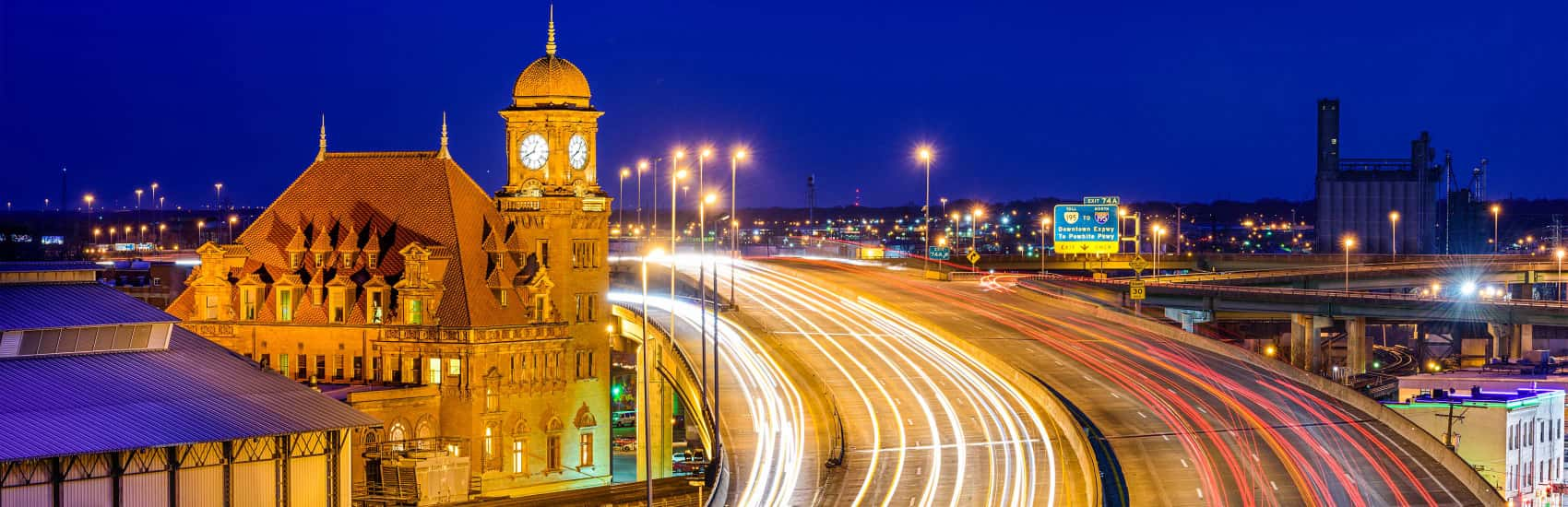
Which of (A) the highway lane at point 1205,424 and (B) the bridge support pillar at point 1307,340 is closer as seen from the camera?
(A) the highway lane at point 1205,424

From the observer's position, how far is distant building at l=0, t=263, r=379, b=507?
5444cm

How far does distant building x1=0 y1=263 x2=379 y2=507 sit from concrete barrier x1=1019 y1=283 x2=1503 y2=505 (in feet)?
125

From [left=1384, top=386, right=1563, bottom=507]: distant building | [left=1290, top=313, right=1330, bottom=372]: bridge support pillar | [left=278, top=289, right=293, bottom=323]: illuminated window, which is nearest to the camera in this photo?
[left=1384, top=386, right=1563, bottom=507]: distant building

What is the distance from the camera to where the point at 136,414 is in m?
57.4

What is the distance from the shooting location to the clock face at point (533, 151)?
86.9 metres

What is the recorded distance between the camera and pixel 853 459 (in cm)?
6050

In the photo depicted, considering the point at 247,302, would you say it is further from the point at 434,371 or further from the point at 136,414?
the point at 136,414

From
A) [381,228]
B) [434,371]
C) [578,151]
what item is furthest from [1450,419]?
[381,228]

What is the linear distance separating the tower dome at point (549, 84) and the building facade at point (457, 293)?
90mm

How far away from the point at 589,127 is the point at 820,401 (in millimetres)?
23068

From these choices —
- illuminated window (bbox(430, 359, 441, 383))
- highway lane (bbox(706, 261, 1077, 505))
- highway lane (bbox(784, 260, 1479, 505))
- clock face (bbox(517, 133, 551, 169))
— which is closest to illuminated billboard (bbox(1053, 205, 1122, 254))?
highway lane (bbox(784, 260, 1479, 505))

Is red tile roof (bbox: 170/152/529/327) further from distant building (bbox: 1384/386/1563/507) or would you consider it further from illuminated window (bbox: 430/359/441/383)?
distant building (bbox: 1384/386/1563/507)

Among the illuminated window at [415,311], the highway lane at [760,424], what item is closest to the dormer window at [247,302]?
the illuminated window at [415,311]

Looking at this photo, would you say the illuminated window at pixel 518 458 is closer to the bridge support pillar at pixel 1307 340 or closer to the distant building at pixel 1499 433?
the distant building at pixel 1499 433
